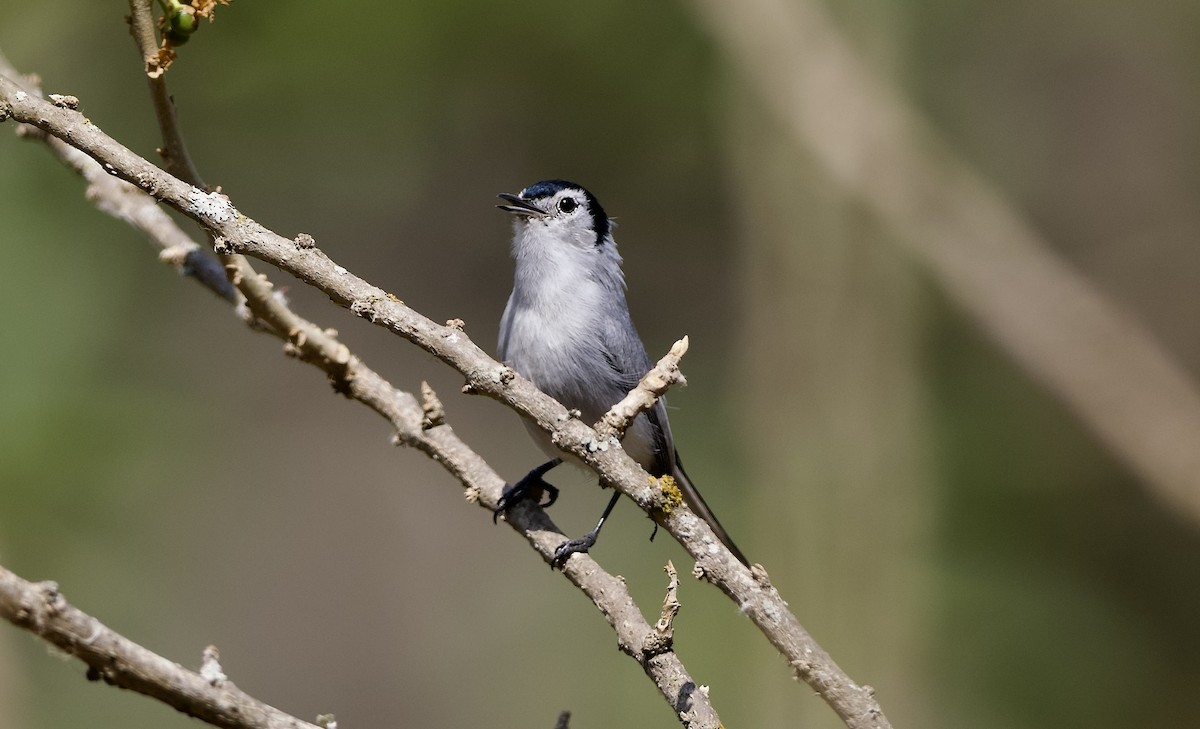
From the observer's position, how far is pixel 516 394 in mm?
1648

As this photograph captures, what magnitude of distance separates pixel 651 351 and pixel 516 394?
4.80 metres

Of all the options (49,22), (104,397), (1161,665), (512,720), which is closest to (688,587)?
(512,720)

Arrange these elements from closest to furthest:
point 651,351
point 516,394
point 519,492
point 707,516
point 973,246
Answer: point 516,394 → point 519,492 → point 707,516 → point 973,246 → point 651,351

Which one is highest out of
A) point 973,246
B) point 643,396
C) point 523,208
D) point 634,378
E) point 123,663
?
point 973,246

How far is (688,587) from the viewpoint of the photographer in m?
5.56

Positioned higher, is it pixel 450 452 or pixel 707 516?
pixel 707 516

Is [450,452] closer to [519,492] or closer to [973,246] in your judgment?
[519,492]

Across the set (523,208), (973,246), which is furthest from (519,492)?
(973,246)

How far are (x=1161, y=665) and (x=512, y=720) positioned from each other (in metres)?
3.53

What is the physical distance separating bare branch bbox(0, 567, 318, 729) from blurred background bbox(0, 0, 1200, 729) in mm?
2983

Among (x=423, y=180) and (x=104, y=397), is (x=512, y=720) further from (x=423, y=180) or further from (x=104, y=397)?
(x=423, y=180)

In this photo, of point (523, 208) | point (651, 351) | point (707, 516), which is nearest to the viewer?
point (707, 516)

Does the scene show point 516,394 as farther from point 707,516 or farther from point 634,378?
point 634,378

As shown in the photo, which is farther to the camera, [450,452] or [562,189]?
[562,189]
